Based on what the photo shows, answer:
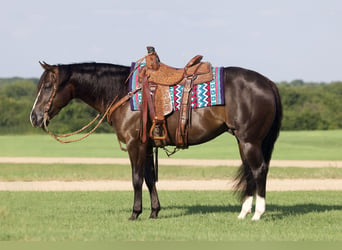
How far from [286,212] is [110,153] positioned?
17.6m

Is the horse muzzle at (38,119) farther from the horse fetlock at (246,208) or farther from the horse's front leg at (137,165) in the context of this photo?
the horse fetlock at (246,208)

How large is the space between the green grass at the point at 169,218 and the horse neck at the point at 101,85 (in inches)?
72.0

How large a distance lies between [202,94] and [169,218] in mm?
1970

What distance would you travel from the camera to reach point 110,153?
27812 millimetres

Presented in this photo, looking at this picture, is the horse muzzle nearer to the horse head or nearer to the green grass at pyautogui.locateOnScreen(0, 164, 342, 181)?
the horse head

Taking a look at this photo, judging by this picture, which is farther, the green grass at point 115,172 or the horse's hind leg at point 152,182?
the green grass at point 115,172

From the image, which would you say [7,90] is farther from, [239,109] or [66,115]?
[239,109]

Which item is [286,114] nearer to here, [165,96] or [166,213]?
[166,213]

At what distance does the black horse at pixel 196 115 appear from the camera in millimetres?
9570

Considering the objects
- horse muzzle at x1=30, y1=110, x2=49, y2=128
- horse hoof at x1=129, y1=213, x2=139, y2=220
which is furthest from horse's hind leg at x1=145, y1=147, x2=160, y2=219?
horse muzzle at x1=30, y1=110, x2=49, y2=128

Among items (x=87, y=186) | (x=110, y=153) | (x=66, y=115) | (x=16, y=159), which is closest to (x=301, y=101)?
(x=66, y=115)

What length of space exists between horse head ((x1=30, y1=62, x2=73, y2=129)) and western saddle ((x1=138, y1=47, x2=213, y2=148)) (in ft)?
3.97

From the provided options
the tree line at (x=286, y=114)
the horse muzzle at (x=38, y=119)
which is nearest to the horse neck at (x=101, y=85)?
the horse muzzle at (x=38, y=119)

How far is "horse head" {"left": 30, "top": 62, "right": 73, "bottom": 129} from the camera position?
10.0 metres
